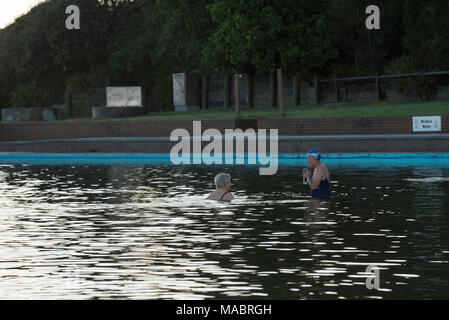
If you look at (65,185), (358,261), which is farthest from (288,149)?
(358,261)

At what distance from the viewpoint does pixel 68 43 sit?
65.9 meters

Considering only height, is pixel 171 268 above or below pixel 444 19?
below

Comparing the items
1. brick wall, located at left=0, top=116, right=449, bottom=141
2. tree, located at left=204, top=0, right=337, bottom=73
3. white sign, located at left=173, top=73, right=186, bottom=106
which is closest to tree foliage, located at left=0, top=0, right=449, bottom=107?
tree, located at left=204, top=0, right=337, bottom=73

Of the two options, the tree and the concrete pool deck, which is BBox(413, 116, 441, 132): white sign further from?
the tree

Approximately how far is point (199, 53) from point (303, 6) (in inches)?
316

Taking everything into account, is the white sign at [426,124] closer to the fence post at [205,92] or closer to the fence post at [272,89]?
the fence post at [272,89]

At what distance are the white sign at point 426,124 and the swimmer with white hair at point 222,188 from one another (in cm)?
1699

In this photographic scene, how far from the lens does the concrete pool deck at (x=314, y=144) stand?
3409 centimetres

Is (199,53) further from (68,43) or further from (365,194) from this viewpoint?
(365,194)

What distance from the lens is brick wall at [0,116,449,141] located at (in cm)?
3734

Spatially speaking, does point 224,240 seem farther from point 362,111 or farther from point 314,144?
point 362,111

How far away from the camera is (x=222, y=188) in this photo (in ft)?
67.1

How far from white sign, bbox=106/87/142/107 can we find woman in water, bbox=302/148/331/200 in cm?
4001

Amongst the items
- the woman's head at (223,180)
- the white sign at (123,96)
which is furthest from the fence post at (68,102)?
the woman's head at (223,180)
